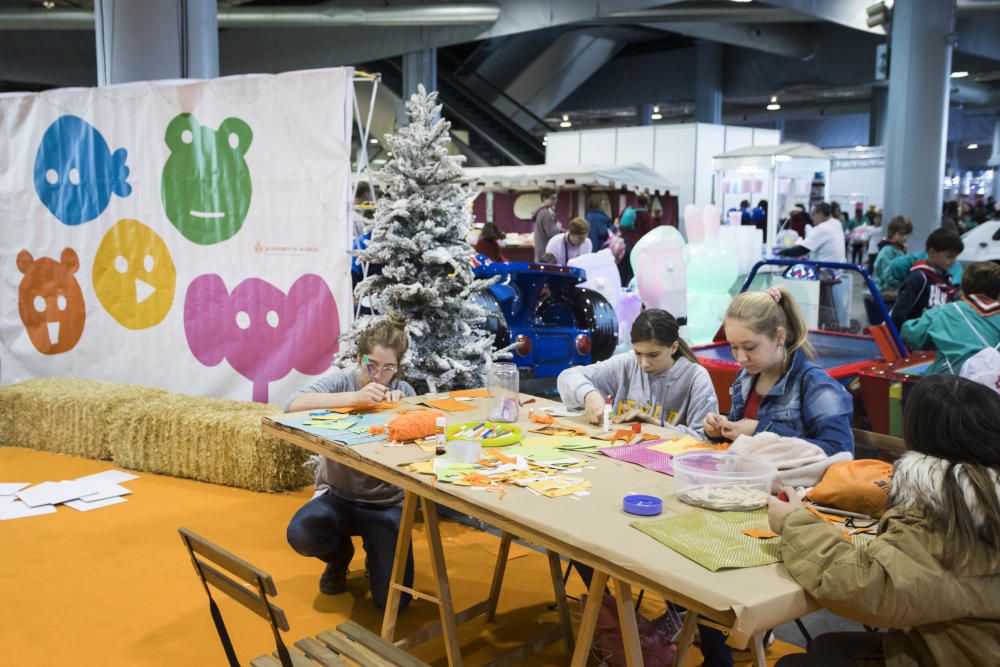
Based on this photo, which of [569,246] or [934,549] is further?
[569,246]

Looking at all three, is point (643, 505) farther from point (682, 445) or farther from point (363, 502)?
point (363, 502)

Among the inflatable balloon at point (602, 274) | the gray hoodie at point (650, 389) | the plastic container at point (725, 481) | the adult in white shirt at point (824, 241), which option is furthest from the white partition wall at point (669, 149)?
the plastic container at point (725, 481)

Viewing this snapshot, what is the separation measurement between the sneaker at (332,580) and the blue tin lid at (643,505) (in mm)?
1976

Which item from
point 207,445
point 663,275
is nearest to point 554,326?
point 663,275

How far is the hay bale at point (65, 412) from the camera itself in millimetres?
6047

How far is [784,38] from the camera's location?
2289cm

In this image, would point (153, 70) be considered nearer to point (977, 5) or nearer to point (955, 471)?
point (955, 471)

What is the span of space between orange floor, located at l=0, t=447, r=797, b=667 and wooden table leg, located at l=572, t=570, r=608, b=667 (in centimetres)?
107

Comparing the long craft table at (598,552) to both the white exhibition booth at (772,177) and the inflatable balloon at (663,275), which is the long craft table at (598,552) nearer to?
the inflatable balloon at (663,275)

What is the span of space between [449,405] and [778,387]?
55.8 inches

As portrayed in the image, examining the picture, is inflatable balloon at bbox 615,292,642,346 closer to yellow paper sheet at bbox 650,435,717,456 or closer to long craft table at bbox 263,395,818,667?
long craft table at bbox 263,395,818,667

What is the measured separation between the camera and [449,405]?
3.85 meters

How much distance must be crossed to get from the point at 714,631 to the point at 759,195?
45.9ft

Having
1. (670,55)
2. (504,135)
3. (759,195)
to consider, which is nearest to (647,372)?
(759,195)
